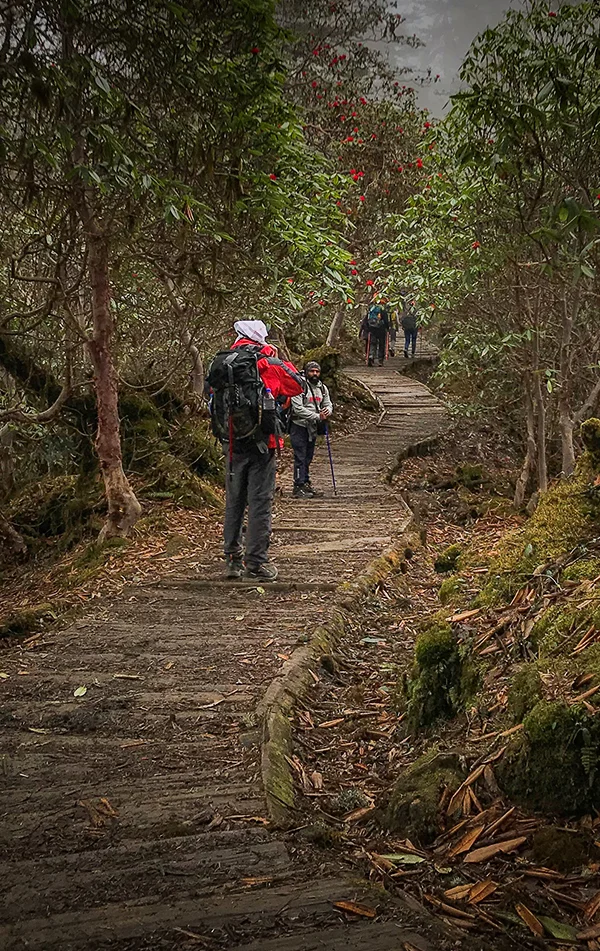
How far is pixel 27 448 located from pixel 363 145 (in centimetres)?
1146

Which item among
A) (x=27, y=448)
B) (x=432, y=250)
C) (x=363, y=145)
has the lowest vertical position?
(x=27, y=448)

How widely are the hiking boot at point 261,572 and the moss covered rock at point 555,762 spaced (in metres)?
4.38

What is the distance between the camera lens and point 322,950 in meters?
2.44

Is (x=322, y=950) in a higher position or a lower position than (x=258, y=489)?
lower

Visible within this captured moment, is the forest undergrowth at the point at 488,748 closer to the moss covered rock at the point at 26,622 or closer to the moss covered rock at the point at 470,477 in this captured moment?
the moss covered rock at the point at 26,622

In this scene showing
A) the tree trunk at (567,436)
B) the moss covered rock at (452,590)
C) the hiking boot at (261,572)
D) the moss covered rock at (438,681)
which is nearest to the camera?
the moss covered rock at (438,681)

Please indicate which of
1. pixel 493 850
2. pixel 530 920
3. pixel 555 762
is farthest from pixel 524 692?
pixel 530 920

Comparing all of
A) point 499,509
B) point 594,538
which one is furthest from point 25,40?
point 499,509

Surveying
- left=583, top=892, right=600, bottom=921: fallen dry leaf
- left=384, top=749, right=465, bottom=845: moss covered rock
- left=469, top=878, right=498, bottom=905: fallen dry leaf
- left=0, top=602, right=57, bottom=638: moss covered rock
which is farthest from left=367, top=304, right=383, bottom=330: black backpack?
left=583, top=892, right=600, bottom=921: fallen dry leaf

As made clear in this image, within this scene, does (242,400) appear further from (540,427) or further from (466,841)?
(540,427)

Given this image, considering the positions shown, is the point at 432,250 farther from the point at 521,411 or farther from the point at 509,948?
the point at 509,948

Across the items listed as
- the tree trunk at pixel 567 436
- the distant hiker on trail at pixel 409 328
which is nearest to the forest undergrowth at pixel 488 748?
the tree trunk at pixel 567 436

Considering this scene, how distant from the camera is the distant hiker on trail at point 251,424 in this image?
6988 mm

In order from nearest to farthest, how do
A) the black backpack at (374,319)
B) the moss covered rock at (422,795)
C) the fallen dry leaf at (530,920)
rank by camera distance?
the fallen dry leaf at (530,920) → the moss covered rock at (422,795) → the black backpack at (374,319)
